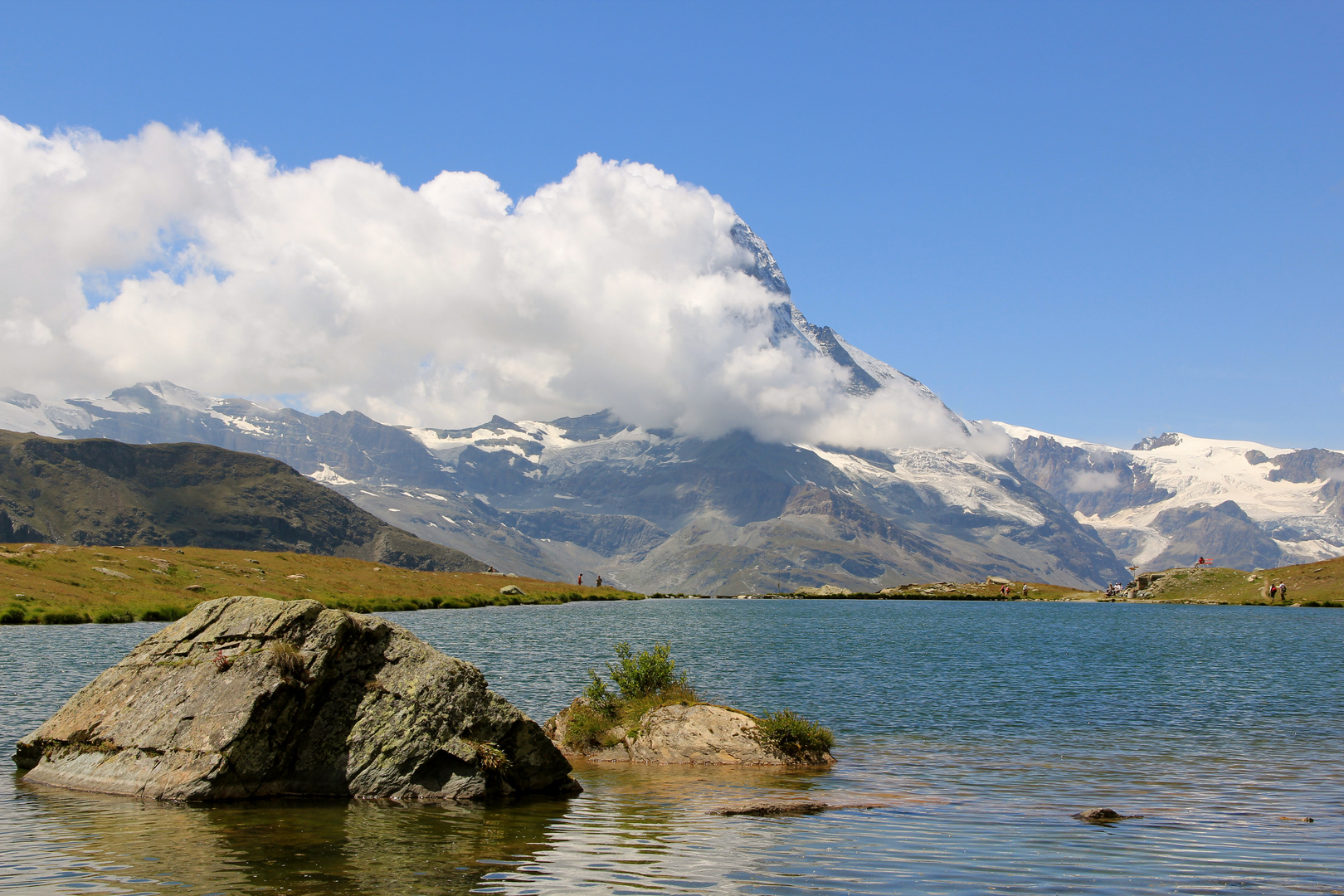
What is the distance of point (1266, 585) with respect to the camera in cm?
17088

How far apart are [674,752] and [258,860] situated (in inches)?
713

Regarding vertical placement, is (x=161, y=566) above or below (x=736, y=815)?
above

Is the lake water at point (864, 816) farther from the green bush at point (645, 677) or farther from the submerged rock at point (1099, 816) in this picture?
the green bush at point (645, 677)

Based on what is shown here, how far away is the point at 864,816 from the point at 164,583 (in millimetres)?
107710

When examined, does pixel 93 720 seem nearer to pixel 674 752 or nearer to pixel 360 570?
pixel 674 752

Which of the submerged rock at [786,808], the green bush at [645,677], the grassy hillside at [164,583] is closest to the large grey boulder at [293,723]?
the submerged rock at [786,808]

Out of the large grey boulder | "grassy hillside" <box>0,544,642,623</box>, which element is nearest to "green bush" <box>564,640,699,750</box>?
the large grey boulder

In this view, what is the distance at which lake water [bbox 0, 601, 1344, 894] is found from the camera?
1827 cm

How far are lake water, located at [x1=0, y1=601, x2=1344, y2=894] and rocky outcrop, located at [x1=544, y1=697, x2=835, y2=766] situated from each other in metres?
1.41

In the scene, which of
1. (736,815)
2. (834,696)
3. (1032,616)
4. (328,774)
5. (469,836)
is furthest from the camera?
(1032,616)

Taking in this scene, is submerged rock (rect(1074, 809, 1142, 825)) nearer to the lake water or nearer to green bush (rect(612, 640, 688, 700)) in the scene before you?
the lake water

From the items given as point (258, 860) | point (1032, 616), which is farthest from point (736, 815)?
point (1032, 616)

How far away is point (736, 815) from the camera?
24844mm

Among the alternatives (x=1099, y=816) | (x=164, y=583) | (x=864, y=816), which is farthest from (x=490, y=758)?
(x=164, y=583)
